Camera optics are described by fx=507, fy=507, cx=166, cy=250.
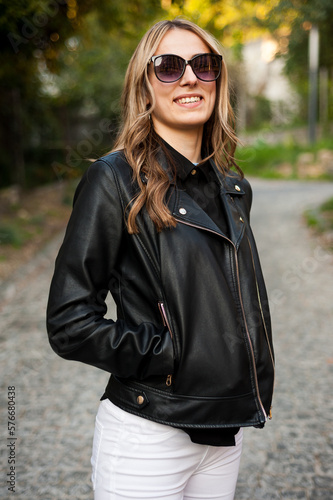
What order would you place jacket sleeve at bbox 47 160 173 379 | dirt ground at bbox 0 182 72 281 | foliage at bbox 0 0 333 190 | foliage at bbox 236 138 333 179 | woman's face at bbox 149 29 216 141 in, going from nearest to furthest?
jacket sleeve at bbox 47 160 173 379 < woman's face at bbox 149 29 216 141 < foliage at bbox 0 0 333 190 < dirt ground at bbox 0 182 72 281 < foliage at bbox 236 138 333 179

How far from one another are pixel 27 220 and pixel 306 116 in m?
19.7

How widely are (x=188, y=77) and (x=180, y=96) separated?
67mm

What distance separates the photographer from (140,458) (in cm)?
139

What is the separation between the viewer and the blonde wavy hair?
4.63 feet

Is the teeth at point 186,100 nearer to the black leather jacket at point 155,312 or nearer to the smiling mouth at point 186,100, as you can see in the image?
the smiling mouth at point 186,100

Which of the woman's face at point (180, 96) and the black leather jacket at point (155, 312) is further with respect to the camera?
the woman's face at point (180, 96)

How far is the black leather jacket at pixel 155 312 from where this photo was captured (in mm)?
1365

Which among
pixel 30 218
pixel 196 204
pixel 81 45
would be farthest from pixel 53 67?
pixel 196 204

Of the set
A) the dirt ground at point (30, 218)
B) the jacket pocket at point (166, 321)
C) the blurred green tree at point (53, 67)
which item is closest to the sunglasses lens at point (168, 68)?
the jacket pocket at point (166, 321)

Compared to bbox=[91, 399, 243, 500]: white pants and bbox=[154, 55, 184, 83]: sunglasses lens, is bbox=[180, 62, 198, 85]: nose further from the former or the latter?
bbox=[91, 399, 243, 500]: white pants

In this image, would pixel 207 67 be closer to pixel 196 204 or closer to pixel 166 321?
pixel 196 204

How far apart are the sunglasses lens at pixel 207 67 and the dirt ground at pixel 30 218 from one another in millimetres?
6260

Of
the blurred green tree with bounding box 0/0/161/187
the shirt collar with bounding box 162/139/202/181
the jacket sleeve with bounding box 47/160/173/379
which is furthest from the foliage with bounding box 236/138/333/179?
the jacket sleeve with bounding box 47/160/173/379

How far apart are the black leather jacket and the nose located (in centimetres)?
34
